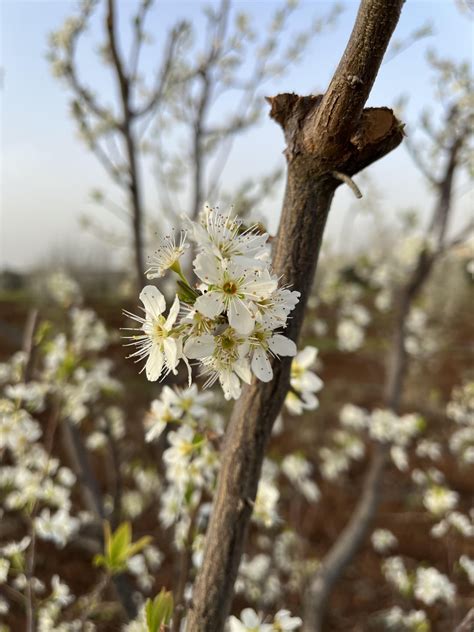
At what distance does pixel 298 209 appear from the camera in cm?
65

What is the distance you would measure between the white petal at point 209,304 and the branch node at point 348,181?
0.21 m

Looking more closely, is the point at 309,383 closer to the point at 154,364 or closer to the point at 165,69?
the point at 154,364

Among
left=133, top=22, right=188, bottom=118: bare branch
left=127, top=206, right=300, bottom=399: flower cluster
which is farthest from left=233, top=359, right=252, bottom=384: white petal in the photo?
left=133, top=22, right=188, bottom=118: bare branch

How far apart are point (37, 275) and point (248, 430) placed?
19473 millimetres

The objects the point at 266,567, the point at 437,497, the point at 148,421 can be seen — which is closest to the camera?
the point at 148,421

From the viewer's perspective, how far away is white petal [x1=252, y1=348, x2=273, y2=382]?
0.60m

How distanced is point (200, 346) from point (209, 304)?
0.19 feet

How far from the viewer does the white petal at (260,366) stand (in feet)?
1.98

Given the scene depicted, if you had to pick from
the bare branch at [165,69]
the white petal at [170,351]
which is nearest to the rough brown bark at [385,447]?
the bare branch at [165,69]

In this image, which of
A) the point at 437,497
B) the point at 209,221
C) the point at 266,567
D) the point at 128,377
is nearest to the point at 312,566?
the point at 266,567

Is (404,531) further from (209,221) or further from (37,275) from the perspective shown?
(37,275)

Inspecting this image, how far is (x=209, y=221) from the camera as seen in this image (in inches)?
28.4

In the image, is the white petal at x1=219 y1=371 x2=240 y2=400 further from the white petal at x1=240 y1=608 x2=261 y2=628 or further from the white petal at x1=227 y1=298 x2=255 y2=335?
the white petal at x1=240 y1=608 x2=261 y2=628

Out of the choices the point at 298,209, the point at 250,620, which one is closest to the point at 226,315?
the point at 298,209
